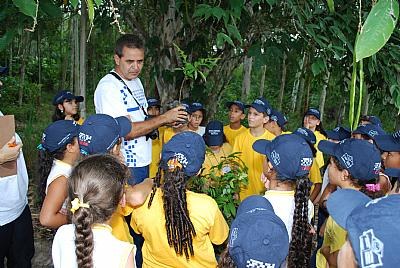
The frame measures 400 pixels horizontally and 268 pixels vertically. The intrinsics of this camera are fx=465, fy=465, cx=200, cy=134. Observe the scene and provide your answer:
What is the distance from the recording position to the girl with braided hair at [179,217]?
1.85 m

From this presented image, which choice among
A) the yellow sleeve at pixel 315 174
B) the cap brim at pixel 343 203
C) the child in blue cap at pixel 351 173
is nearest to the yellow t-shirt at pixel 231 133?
the yellow sleeve at pixel 315 174

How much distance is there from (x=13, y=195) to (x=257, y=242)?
1403 millimetres

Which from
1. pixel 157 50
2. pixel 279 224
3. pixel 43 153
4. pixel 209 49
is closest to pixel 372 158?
pixel 279 224

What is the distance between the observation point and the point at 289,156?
6.65ft

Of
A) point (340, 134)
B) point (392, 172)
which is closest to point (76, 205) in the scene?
point (392, 172)

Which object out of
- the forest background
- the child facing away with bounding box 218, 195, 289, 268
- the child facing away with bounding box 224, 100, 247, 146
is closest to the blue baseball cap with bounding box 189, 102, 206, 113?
the forest background

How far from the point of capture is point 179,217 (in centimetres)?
184

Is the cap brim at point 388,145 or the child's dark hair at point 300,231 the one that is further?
the cap brim at point 388,145

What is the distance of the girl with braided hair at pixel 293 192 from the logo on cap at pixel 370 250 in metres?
1.08

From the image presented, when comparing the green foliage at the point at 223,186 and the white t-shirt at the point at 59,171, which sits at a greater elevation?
the white t-shirt at the point at 59,171

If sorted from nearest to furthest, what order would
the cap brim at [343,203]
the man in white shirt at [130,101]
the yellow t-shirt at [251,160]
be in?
1. the cap brim at [343,203]
2. the man in white shirt at [130,101]
3. the yellow t-shirt at [251,160]

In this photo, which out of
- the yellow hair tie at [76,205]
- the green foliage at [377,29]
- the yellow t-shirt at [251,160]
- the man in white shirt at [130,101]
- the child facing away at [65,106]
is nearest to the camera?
the green foliage at [377,29]

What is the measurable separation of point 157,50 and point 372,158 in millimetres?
2185

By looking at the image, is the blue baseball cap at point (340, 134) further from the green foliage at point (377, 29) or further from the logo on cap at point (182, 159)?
the green foliage at point (377, 29)
